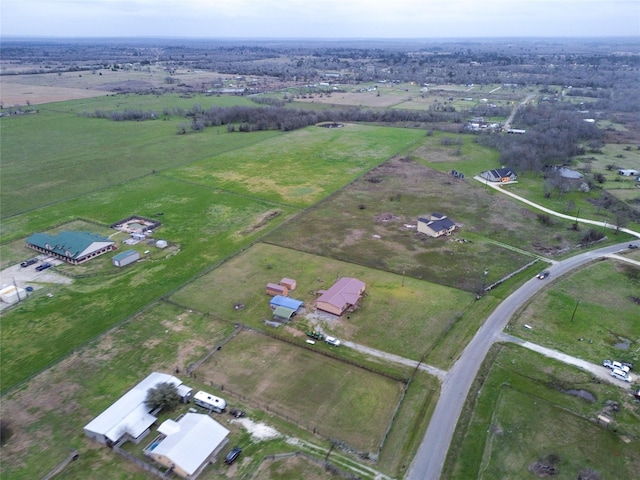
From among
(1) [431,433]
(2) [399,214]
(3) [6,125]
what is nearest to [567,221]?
(2) [399,214]

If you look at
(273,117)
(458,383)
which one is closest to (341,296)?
(458,383)

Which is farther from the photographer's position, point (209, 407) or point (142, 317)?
point (142, 317)

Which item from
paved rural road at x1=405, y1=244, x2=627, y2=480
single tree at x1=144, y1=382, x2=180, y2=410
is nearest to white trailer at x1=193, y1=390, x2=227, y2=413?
single tree at x1=144, y1=382, x2=180, y2=410

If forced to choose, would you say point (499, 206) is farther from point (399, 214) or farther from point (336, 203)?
point (336, 203)

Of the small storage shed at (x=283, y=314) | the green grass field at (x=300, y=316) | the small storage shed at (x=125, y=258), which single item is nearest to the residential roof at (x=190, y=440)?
the green grass field at (x=300, y=316)

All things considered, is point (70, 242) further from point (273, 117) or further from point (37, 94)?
point (37, 94)

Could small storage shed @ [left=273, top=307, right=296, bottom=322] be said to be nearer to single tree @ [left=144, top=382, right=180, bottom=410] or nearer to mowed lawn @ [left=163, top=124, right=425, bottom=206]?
single tree @ [left=144, top=382, right=180, bottom=410]

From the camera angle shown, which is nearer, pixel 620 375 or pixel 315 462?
pixel 315 462
